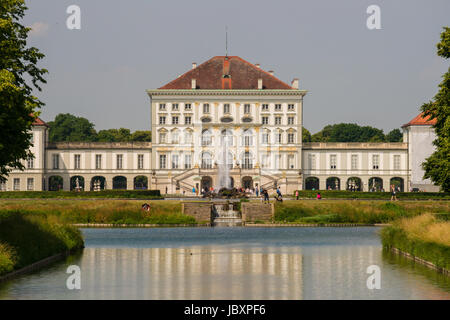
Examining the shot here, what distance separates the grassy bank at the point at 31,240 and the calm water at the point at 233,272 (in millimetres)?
671

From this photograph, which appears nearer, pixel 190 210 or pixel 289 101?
pixel 190 210

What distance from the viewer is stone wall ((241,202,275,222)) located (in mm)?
53750

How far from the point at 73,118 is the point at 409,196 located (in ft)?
274

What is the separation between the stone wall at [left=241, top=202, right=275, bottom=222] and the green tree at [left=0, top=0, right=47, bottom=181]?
24489 mm

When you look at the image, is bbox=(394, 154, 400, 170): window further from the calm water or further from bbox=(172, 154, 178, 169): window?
the calm water

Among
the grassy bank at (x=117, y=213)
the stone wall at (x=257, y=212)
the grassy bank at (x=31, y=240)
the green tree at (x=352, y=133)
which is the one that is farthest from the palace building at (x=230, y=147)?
the grassy bank at (x=31, y=240)

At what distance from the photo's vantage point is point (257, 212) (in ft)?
178

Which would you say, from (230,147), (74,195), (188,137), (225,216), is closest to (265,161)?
(230,147)

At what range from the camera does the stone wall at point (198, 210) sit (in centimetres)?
5362

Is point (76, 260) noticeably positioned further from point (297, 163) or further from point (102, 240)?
point (297, 163)

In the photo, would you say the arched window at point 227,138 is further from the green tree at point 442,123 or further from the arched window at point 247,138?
the green tree at point 442,123

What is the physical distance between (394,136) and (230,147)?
57809 mm

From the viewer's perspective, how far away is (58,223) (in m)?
34.3
